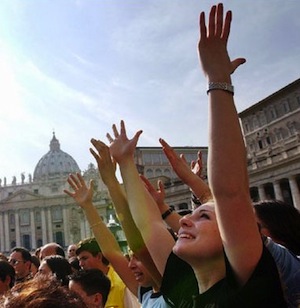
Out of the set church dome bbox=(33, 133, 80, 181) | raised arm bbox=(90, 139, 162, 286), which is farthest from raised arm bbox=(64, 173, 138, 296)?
church dome bbox=(33, 133, 80, 181)

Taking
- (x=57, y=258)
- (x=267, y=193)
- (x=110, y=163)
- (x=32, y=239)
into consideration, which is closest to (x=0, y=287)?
(x=57, y=258)

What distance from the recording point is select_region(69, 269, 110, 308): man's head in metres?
5.14

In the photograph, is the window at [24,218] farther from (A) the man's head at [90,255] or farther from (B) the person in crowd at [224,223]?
(B) the person in crowd at [224,223]

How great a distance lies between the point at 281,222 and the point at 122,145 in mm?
1613

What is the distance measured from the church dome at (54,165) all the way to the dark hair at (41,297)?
449ft

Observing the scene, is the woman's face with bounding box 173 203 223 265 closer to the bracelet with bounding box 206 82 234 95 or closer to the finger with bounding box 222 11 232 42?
the bracelet with bounding box 206 82 234 95

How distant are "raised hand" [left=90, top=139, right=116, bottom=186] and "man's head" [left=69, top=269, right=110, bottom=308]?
1308 mm

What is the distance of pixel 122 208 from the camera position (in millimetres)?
4375

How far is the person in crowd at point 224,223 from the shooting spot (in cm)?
213

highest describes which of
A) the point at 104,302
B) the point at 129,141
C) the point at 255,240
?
the point at 129,141

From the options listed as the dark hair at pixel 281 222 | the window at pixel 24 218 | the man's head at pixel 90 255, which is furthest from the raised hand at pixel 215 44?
the window at pixel 24 218

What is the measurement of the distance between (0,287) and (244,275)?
5.63m

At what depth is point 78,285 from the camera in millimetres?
5152

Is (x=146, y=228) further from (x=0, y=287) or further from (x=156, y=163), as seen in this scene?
(x=156, y=163)
